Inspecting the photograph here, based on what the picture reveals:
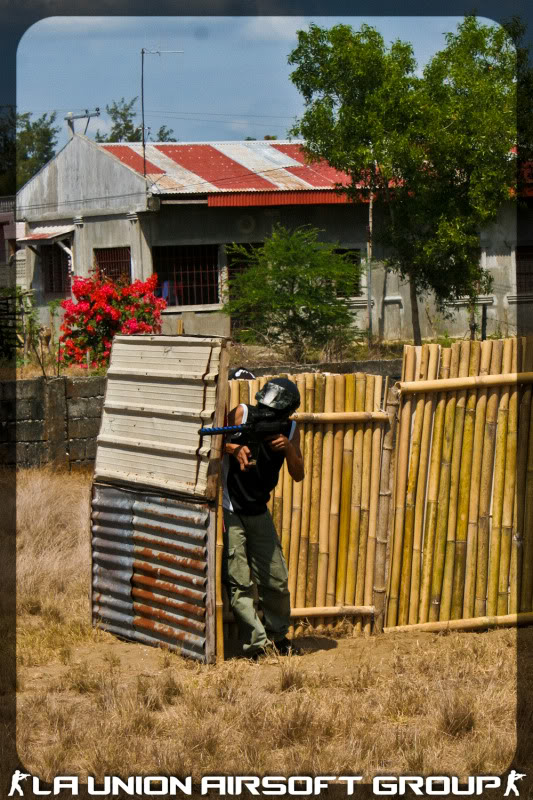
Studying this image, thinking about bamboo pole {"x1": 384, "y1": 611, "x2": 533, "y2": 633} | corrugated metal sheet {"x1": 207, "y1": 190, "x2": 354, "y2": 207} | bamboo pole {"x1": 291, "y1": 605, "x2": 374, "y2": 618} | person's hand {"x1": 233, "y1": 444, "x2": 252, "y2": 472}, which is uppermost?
corrugated metal sheet {"x1": 207, "y1": 190, "x2": 354, "y2": 207}

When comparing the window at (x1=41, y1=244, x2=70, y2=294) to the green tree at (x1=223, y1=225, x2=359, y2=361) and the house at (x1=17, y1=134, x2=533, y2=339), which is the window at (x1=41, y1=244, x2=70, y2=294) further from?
the green tree at (x1=223, y1=225, x2=359, y2=361)

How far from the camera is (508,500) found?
23.3 feet

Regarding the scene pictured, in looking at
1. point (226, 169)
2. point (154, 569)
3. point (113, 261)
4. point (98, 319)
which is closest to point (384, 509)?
point (154, 569)

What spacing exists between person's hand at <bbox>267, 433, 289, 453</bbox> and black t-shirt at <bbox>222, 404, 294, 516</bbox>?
12 centimetres

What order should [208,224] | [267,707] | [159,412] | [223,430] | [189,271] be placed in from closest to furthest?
[267,707] → [223,430] → [159,412] → [208,224] → [189,271]

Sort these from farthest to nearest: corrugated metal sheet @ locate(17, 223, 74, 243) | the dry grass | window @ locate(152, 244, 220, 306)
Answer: corrugated metal sheet @ locate(17, 223, 74, 243), window @ locate(152, 244, 220, 306), the dry grass

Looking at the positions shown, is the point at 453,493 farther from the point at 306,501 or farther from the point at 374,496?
the point at 306,501

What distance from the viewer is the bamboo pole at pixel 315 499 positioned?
716 cm

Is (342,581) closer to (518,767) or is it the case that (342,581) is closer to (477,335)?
(518,767)

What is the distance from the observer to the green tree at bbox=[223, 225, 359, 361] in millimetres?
18969

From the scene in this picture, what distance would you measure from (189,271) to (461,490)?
698 inches

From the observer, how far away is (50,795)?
184 inches

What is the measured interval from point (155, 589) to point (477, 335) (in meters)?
18.3

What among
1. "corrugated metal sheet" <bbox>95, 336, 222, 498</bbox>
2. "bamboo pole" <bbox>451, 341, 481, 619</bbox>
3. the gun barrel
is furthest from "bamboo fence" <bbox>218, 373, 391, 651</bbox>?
the gun barrel
